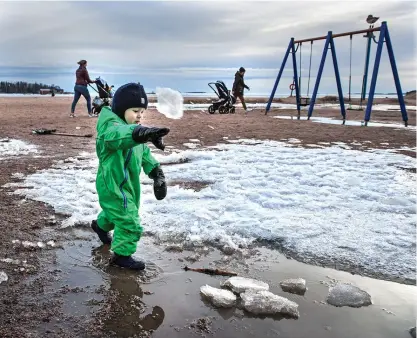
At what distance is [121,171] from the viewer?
10.0 feet

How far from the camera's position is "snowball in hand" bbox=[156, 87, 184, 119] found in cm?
366

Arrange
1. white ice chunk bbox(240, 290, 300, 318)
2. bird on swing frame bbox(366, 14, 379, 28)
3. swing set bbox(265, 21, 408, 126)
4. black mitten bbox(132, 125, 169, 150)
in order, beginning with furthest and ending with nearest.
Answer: bird on swing frame bbox(366, 14, 379, 28) < swing set bbox(265, 21, 408, 126) < black mitten bbox(132, 125, 169, 150) < white ice chunk bbox(240, 290, 300, 318)

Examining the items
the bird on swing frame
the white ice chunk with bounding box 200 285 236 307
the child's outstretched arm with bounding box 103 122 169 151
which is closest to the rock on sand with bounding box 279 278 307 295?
the white ice chunk with bounding box 200 285 236 307

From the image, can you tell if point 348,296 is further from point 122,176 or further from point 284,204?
point 284,204

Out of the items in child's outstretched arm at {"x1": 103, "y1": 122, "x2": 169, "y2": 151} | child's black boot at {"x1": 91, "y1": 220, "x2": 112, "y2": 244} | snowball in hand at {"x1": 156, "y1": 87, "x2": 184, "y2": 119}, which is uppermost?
snowball in hand at {"x1": 156, "y1": 87, "x2": 184, "y2": 119}

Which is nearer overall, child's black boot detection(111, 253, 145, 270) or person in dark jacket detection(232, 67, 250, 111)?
child's black boot detection(111, 253, 145, 270)

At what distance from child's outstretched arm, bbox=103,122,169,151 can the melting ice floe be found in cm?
120

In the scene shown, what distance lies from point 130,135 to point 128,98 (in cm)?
47

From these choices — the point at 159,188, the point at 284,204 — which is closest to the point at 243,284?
the point at 159,188

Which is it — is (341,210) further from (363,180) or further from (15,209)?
(15,209)

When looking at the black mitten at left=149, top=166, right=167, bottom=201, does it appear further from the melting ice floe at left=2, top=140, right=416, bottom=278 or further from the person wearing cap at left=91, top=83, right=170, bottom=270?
the melting ice floe at left=2, top=140, right=416, bottom=278

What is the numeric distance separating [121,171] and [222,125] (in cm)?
1111

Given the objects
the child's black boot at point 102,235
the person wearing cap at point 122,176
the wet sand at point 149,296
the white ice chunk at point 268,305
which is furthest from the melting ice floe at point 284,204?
the white ice chunk at point 268,305

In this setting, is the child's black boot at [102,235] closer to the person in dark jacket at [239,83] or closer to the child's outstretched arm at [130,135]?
the child's outstretched arm at [130,135]
